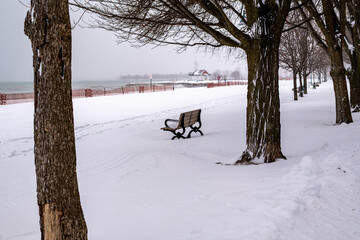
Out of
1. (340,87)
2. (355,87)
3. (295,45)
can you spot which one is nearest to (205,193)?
(340,87)

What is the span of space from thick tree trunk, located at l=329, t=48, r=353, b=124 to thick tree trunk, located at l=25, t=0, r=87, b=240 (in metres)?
9.35

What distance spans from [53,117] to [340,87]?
9.69m

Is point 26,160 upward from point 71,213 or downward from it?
downward

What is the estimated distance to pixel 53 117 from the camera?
2.09 m

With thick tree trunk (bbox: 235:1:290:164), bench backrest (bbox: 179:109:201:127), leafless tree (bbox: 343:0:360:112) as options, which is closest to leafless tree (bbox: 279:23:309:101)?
leafless tree (bbox: 343:0:360:112)

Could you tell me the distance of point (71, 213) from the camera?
2229 millimetres

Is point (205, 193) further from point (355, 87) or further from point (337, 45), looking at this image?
point (355, 87)

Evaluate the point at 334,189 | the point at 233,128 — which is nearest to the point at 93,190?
the point at 334,189

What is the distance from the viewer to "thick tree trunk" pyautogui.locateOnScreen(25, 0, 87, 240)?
6.70 ft

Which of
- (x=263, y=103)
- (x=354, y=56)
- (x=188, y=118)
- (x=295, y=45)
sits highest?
(x=295, y=45)

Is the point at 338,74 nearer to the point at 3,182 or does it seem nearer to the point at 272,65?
the point at 272,65

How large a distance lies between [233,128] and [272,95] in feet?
16.5

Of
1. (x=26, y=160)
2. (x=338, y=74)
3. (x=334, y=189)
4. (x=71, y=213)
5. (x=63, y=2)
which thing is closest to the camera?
(x=63, y=2)

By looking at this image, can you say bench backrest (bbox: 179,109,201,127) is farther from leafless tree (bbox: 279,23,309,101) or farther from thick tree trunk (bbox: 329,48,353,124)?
leafless tree (bbox: 279,23,309,101)
